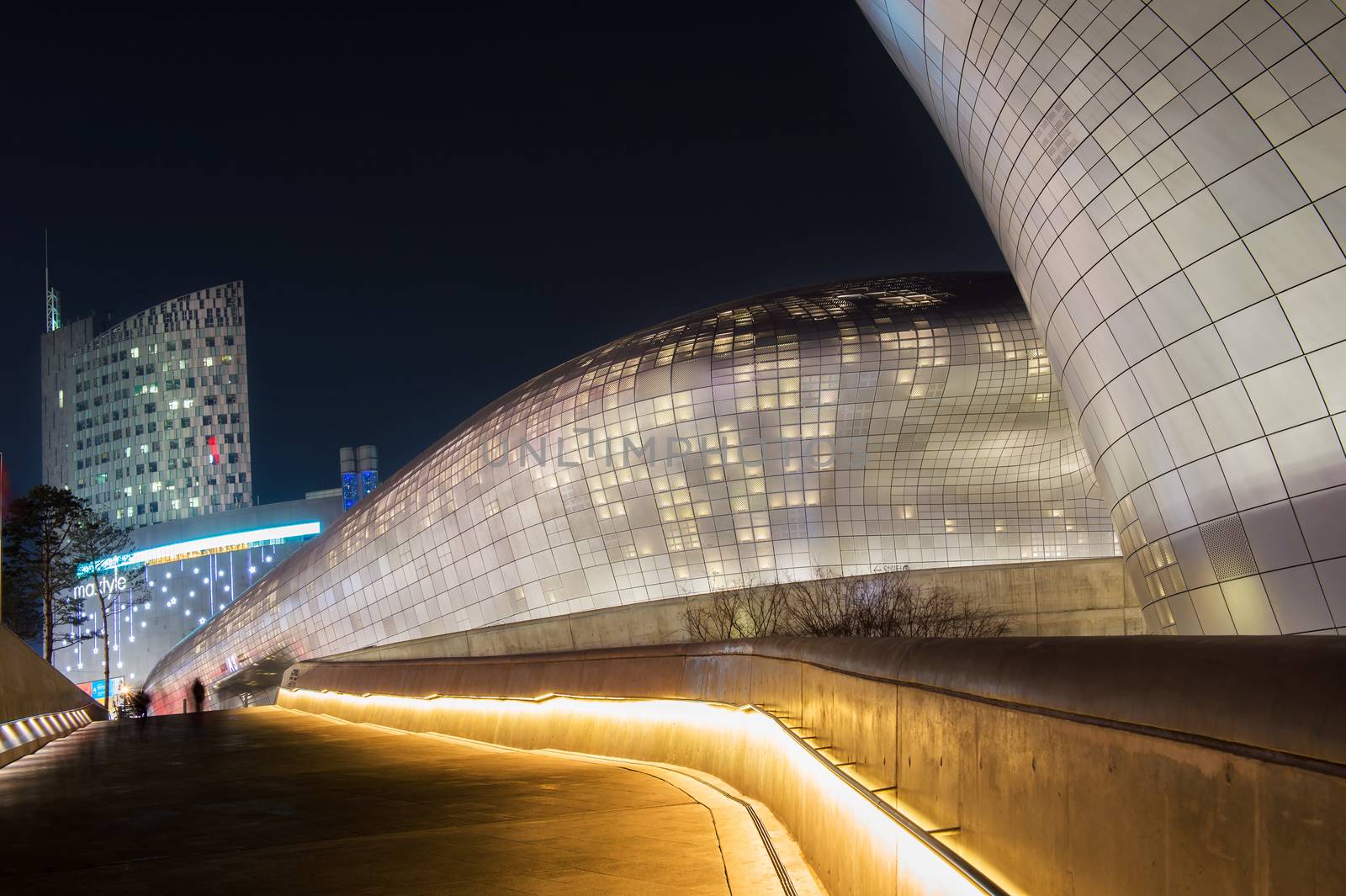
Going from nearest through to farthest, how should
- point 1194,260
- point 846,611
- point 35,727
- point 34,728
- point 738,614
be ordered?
point 1194,260
point 34,728
point 35,727
point 846,611
point 738,614

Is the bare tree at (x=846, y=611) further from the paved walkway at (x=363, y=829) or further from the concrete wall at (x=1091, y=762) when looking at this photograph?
the concrete wall at (x=1091, y=762)

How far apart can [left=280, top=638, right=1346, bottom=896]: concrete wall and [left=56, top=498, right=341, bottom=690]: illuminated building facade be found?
142m

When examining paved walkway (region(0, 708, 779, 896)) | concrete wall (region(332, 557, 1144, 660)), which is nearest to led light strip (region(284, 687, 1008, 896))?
paved walkway (region(0, 708, 779, 896))

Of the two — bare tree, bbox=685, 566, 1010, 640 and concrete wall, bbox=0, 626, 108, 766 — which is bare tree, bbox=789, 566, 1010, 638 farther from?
concrete wall, bbox=0, 626, 108, 766

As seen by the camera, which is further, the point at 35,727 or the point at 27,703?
the point at 27,703

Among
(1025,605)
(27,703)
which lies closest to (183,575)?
(27,703)

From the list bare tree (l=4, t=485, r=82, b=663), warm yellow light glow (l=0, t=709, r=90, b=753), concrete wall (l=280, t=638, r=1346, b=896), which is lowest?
warm yellow light glow (l=0, t=709, r=90, b=753)

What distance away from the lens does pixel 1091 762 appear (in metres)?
3.32

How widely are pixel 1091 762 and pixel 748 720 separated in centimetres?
776

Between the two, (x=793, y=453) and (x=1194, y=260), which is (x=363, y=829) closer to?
(x=1194, y=260)

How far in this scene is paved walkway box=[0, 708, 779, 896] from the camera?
24.0ft

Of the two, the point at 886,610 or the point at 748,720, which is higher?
the point at 748,720

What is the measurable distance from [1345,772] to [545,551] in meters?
53.8

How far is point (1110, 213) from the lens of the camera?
74.2 ft
